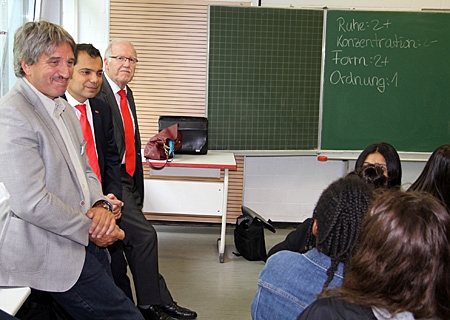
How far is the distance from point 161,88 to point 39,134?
3209 mm

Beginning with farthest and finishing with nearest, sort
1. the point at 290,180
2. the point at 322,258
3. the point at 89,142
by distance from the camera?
the point at 290,180
the point at 89,142
the point at 322,258

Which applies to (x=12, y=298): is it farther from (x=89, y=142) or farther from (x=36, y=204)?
(x=89, y=142)

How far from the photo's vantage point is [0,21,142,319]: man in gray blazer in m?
1.62

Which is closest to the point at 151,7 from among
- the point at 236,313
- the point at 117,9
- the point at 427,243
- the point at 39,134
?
the point at 117,9

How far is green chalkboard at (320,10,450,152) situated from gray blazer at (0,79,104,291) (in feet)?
10.8

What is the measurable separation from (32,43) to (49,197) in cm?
57

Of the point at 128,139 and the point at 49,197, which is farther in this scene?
the point at 128,139

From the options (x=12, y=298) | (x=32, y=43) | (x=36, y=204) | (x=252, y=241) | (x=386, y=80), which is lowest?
Result: (x=252, y=241)

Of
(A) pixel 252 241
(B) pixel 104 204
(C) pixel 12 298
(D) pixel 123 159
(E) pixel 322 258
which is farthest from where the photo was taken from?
(A) pixel 252 241

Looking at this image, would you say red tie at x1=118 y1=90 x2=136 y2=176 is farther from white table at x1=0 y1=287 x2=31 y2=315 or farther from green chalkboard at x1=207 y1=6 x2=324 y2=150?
green chalkboard at x1=207 y1=6 x2=324 y2=150

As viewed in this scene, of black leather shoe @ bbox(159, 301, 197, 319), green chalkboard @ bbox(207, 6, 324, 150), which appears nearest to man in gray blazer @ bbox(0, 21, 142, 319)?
black leather shoe @ bbox(159, 301, 197, 319)

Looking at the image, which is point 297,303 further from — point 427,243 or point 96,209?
point 96,209

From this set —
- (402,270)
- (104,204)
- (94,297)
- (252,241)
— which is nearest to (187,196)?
(252,241)

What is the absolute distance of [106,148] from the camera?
2658mm
